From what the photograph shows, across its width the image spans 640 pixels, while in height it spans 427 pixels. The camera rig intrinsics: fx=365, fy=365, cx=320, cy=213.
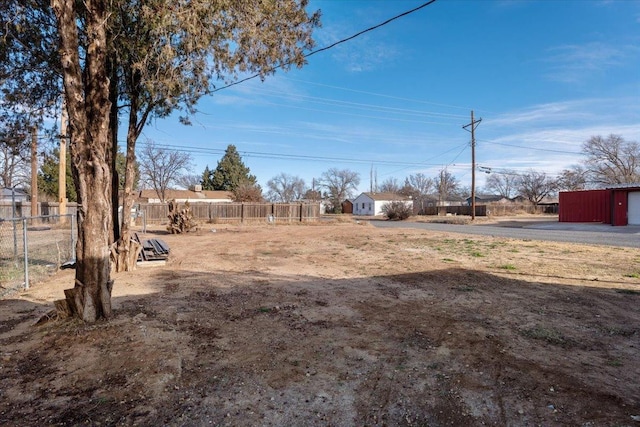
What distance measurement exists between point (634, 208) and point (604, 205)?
123 inches

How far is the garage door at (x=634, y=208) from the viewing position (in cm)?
2388

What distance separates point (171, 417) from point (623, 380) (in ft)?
12.8

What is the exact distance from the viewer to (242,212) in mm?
29922

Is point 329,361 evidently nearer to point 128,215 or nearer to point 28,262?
point 128,215

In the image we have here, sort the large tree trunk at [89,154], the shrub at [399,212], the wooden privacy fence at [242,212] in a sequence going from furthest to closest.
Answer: the shrub at [399,212] < the wooden privacy fence at [242,212] < the large tree trunk at [89,154]

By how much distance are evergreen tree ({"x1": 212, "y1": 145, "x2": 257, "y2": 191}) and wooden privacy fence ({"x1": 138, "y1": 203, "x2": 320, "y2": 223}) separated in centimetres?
2224

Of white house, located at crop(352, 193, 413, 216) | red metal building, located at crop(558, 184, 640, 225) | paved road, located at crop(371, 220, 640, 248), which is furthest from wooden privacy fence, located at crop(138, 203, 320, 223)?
white house, located at crop(352, 193, 413, 216)

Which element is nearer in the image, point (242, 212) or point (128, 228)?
point (128, 228)

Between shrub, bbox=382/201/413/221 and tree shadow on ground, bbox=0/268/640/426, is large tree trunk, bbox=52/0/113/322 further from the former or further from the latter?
shrub, bbox=382/201/413/221

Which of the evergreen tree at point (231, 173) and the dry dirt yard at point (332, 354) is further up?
the evergreen tree at point (231, 173)

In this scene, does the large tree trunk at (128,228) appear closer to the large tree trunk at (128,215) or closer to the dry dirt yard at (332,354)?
the large tree trunk at (128,215)

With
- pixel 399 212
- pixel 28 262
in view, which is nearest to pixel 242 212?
pixel 399 212

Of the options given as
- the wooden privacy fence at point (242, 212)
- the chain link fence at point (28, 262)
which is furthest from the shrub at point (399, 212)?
the chain link fence at point (28, 262)

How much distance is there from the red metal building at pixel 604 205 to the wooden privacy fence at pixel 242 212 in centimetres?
2054
